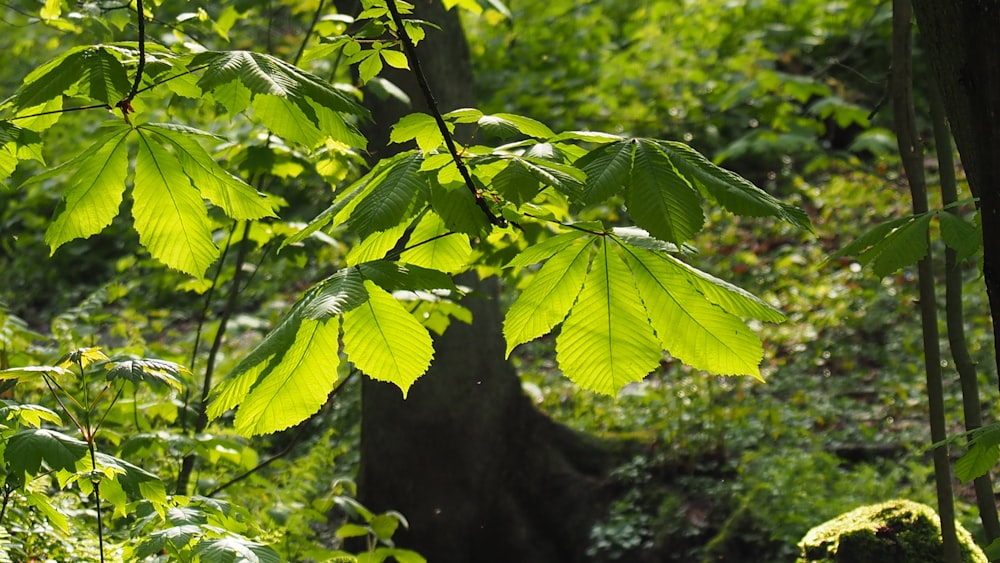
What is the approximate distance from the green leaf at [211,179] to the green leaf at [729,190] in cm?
74

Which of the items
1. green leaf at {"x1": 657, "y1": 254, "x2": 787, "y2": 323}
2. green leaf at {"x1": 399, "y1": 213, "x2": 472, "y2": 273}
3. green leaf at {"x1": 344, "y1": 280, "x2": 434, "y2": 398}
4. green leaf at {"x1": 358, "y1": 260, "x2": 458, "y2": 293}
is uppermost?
green leaf at {"x1": 657, "y1": 254, "x2": 787, "y2": 323}

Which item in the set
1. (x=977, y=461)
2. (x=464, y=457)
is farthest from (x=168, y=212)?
(x=464, y=457)

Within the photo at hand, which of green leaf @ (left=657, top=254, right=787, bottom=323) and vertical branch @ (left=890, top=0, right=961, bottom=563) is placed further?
vertical branch @ (left=890, top=0, right=961, bottom=563)

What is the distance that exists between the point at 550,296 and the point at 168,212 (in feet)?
2.32

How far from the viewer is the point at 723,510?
4.57 metres

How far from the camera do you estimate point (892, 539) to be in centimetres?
288

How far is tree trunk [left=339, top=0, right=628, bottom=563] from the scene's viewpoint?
15.3ft

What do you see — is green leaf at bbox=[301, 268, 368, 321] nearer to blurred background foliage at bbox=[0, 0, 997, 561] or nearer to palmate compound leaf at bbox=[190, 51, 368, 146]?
palmate compound leaf at bbox=[190, 51, 368, 146]

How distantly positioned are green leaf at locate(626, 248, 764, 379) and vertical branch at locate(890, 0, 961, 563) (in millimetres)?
1267

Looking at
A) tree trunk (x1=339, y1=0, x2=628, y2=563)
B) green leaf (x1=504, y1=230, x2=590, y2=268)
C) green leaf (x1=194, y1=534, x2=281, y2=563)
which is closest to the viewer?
green leaf (x1=504, y1=230, x2=590, y2=268)

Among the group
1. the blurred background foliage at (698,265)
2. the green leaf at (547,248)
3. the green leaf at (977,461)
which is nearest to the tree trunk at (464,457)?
the blurred background foliage at (698,265)

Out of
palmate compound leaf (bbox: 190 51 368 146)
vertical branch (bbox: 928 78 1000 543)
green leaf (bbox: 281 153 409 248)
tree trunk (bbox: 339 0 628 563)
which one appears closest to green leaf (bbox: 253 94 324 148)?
palmate compound leaf (bbox: 190 51 368 146)

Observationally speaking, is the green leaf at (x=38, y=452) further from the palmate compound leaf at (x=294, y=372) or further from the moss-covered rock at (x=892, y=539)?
the moss-covered rock at (x=892, y=539)

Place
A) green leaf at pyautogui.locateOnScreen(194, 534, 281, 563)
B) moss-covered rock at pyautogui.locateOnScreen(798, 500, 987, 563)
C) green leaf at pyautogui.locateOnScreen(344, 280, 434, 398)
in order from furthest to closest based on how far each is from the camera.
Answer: moss-covered rock at pyautogui.locateOnScreen(798, 500, 987, 563) < green leaf at pyautogui.locateOnScreen(194, 534, 281, 563) < green leaf at pyautogui.locateOnScreen(344, 280, 434, 398)
